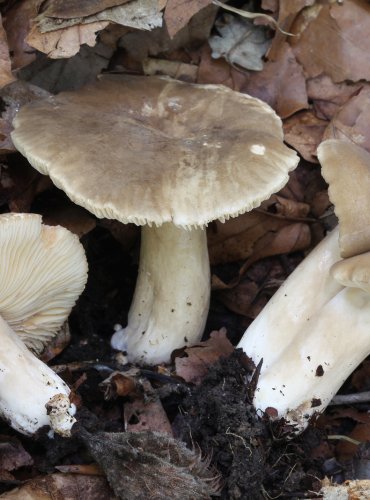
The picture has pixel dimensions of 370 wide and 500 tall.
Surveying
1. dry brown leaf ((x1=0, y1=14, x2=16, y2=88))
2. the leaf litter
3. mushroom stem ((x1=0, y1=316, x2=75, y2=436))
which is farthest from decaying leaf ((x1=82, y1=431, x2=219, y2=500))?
dry brown leaf ((x1=0, y1=14, x2=16, y2=88))

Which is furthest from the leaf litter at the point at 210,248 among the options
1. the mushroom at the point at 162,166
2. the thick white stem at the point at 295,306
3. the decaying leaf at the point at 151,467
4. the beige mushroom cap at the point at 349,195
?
the beige mushroom cap at the point at 349,195

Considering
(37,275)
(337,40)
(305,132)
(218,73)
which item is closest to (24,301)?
(37,275)

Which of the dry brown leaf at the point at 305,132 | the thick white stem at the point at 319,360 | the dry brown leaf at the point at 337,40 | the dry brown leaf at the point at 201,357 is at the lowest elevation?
the dry brown leaf at the point at 201,357

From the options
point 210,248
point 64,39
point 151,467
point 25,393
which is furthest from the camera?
point 210,248

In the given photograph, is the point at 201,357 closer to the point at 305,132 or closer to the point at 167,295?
the point at 167,295

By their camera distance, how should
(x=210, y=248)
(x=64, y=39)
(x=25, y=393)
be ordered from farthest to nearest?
(x=210, y=248)
(x=64, y=39)
(x=25, y=393)

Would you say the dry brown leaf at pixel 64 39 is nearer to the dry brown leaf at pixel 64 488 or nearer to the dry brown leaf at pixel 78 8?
the dry brown leaf at pixel 78 8
